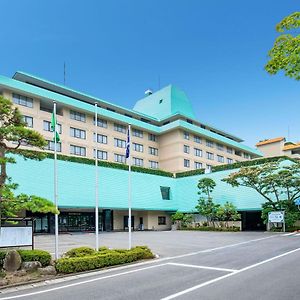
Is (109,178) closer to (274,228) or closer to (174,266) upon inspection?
(274,228)

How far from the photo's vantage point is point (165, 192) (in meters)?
51.1

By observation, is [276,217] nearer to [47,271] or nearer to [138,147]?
[138,147]

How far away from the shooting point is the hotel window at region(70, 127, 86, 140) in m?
48.1

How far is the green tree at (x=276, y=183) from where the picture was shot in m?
36.4

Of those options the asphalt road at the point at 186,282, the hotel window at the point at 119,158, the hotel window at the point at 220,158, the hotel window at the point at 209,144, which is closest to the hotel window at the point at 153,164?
the hotel window at the point at 119,158

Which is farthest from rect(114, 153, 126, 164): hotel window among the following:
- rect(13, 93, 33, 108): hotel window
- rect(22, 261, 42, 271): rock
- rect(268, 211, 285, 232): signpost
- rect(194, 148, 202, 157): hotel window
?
rect(22, 261, 42, 271): rock

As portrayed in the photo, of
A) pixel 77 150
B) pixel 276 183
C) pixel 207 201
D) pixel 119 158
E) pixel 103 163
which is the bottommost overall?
pixel 207 201

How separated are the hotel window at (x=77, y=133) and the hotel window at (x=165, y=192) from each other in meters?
13.7

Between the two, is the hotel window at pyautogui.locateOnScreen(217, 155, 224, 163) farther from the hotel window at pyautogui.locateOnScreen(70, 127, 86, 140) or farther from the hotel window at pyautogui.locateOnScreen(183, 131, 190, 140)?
the hotel window at pyautogui.locateOnScreen(70, 127, 86, 140)

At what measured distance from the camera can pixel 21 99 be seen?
4281 centimetres

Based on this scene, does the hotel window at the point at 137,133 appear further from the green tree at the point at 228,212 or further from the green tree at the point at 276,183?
the green tree at the point at 276,183

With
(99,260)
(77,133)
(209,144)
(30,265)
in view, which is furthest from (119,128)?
(30,265)

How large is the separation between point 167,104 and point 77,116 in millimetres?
20493

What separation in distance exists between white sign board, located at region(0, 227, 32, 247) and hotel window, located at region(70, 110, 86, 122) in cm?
3335
